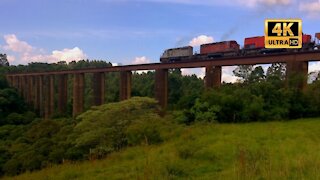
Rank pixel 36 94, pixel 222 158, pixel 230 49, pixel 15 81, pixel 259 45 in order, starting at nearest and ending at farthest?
1. pixel 222 158
2. pixel 259 45
3. pixel 230 49
4. pixel 36 94
5. pixel 15 81

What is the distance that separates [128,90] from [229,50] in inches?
466

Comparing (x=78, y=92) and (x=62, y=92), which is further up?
(x=78, y=92)

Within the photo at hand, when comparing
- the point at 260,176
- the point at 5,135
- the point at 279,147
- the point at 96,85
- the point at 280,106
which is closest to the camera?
the point at 260,176

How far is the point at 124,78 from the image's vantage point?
36.8m

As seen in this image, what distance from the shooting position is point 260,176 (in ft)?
21.9

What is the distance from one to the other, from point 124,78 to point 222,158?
27381mm

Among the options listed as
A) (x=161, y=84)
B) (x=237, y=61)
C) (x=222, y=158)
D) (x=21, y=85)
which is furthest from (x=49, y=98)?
(x=222, y=158)

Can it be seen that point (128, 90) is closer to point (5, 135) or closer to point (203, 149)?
point (5, 135)

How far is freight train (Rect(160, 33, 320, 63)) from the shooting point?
2538 cm

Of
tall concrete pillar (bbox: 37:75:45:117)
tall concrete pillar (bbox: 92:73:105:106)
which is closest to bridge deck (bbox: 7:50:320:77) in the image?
tall concrete pillar (bbox: 92:73:105:106)

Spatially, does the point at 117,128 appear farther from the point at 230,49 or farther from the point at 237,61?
the point at 230,49

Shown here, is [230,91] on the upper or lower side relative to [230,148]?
upper

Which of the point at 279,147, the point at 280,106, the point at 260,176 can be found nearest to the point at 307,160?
the point at 260,176

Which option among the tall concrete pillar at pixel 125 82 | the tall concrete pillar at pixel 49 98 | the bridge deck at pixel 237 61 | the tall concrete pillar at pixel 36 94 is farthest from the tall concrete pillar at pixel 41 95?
the bridge deck at pixel 237 61
